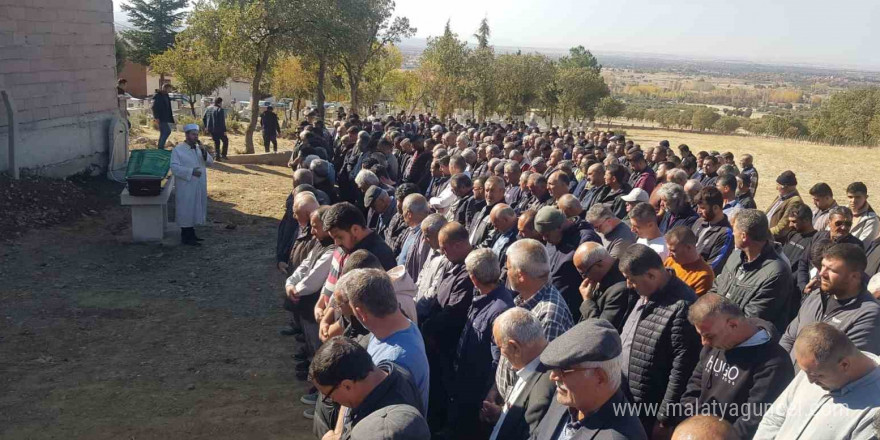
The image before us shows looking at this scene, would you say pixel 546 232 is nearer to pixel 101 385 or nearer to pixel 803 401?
pixel 803 401

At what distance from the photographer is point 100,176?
14.2 metres

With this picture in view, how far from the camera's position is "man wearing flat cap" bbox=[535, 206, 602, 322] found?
5105mm

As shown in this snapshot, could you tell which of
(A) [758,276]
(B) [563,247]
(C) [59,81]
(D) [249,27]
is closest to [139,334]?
(B) [563,247]

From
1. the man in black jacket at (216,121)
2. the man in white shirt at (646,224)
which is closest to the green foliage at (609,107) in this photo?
the man in black jacket at (216,121)

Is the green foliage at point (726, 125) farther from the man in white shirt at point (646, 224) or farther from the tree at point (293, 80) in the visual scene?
the man in white shirt at point (646, 224)

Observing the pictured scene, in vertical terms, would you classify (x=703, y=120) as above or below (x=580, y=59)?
below

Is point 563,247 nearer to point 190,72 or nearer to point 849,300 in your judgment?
point 849,300

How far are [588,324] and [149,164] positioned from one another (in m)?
9.46

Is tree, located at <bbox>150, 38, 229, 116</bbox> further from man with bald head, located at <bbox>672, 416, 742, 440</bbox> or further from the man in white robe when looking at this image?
man with bald head, located at <bbox>672, 416, 742, 440</bbox>

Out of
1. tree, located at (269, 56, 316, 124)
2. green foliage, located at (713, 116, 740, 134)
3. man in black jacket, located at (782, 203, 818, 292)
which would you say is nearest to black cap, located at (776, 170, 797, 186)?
man in black jacket, located at (782, 203, 818, 292)

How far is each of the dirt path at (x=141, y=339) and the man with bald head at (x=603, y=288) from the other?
249 centimetres

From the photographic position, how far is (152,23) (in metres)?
55.0

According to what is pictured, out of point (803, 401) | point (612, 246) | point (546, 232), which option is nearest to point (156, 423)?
point (546, 232)

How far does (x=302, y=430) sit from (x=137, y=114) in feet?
83.6
